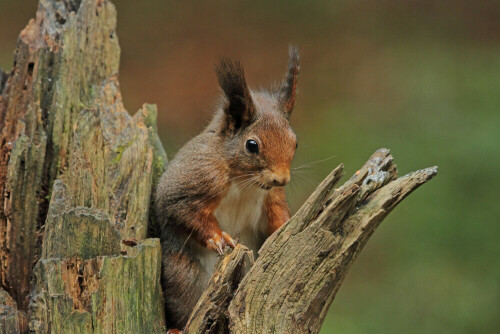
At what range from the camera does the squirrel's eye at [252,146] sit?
2295mm

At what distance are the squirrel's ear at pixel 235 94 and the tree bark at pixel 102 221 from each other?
0.41 m

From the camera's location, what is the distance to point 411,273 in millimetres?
4215

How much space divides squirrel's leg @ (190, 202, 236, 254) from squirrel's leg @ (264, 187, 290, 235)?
21 centimetres

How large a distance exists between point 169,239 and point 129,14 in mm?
4513

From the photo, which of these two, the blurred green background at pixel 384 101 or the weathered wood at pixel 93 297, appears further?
the blurred green background at pixel 384 101

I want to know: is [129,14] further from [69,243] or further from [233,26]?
[69,243]

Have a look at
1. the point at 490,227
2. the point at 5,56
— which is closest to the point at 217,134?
the point at 490,227

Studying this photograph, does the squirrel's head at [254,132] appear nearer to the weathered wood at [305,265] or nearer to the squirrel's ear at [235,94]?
the squirrel's ear at [235,94]

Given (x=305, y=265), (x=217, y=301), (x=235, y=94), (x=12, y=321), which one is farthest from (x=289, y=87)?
(x=12, y=321)

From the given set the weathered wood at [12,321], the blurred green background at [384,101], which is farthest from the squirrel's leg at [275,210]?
the weathered wood at [12,321]

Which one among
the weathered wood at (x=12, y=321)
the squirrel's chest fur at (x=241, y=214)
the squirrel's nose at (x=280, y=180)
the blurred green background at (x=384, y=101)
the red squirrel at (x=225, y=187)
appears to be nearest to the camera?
the weathered wood at (x=12, y=321)

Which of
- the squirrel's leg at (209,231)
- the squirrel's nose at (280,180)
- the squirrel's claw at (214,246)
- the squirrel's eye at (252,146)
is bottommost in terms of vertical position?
the squirrel's claw at (214,246)

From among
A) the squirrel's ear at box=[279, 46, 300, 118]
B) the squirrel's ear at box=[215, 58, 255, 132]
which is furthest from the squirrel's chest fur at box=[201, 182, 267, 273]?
the squirrel's ear at box=[279, 46, 300, 118]

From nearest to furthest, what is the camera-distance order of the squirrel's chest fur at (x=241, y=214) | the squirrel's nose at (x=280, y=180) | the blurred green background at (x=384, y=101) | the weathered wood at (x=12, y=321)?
1. the weathered wood at (x=12, y=321)
2. the squirrel's nose at (x=280, y=180)
3. the squirrel's chest fur at (x=241, y=214)
4. the blurred green background at (x=384, y=101)
